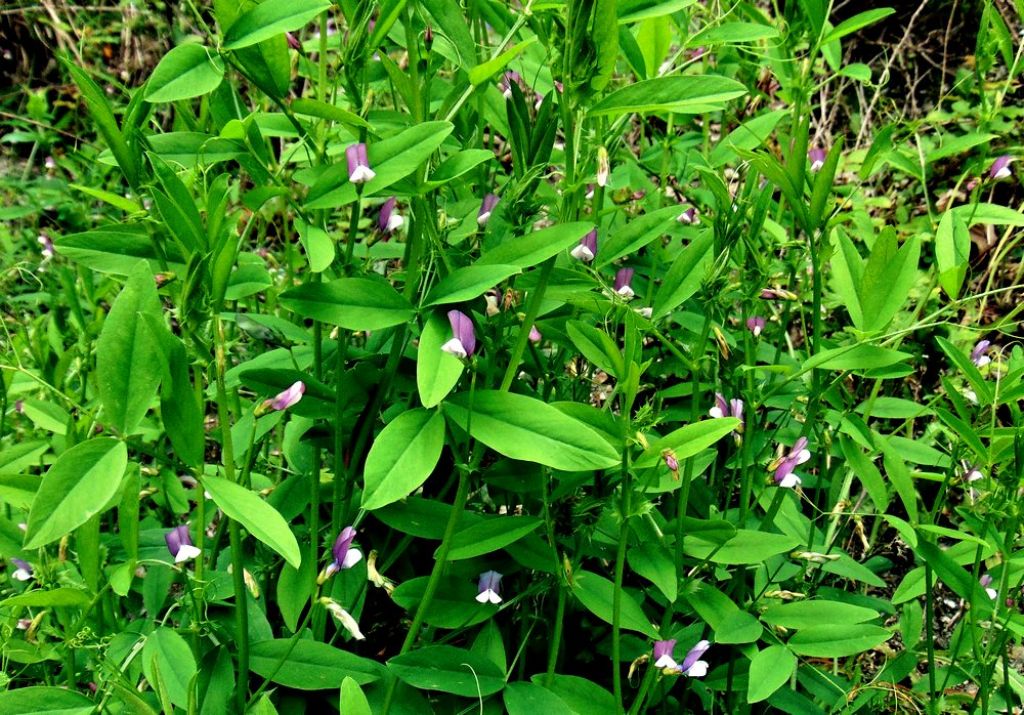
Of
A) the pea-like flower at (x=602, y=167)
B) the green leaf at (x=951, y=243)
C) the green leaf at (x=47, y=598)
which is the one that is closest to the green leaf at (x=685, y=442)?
the pea-like flower at (x=602, y=167)

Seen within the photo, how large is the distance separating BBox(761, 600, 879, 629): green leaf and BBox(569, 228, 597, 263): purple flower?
641mm

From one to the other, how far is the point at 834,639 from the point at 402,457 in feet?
2.48

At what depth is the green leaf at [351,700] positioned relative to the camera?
102 centimetres

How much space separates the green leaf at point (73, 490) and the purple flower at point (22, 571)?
0.56 metres

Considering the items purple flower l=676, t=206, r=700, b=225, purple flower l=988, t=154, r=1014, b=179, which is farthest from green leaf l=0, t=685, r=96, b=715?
purple flower l=988, t=154, r=1014, b=179

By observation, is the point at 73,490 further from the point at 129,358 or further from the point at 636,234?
the point at 636,234

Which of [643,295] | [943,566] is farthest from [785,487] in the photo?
[643,295]

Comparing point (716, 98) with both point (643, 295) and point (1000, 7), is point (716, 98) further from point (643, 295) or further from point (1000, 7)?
point (1000, 7)

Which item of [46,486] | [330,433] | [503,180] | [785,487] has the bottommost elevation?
[785,487]

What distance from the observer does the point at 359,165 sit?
113 cm

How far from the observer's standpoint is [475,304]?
51.4 inches

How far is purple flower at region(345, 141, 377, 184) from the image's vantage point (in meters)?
1.12

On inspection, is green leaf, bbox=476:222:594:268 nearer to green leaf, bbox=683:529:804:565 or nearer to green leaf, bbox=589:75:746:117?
green leaf, bbox=589:75:746:117

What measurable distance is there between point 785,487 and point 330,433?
2.37 ft
